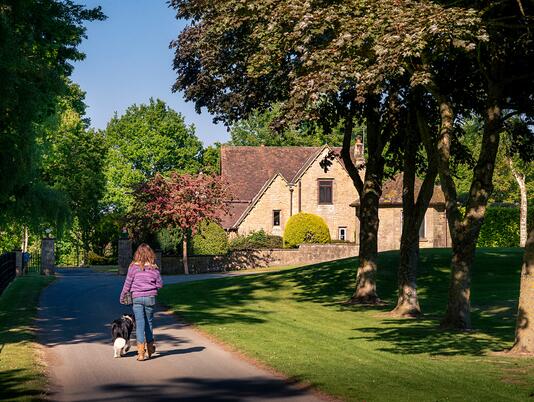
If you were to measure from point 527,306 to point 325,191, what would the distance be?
51651mm

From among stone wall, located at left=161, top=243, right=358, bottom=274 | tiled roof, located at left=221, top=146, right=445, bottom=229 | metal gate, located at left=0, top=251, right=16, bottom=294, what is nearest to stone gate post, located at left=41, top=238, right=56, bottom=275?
metal gate, located at left=0, top=251, right=16, bottom=294

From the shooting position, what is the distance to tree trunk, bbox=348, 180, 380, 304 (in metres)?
29.2

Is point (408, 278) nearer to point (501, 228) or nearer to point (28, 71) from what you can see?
point (28, 71)

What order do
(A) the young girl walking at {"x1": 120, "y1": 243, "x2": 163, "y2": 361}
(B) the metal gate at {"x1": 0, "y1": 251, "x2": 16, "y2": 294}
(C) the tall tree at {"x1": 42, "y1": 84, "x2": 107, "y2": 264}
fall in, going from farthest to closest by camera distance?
(C) the tall tree at {"x1": 42, "y1": 84, "x2": 107, "y2": 264} < (B) the metal gate at {"x1": 0, "y1": 251, "x2": 16, "y2": 294} < (A) the young girl walking at {"x1": 120, "y1": 243, "x2": 163, "y2": 361}

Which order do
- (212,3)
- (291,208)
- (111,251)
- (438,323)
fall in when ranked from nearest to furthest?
(438,323)
(212,3)
(291,208)
(111,251)

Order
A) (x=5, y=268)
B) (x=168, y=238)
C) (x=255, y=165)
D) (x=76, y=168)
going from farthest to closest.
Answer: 1. (x=255, y=165)
2. (x=76, y=168)
3. (x=168, y=238)
4. (x=5, y=268)

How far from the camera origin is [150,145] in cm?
9312

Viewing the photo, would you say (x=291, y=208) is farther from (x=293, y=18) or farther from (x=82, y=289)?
(x=293, y=18)

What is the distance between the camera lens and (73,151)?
235ft

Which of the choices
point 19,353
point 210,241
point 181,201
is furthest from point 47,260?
point 19,353

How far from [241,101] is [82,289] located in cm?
1143

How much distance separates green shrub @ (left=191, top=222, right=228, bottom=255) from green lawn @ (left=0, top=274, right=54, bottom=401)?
99.3 feet

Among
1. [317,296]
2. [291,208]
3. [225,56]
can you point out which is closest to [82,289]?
[317,296]

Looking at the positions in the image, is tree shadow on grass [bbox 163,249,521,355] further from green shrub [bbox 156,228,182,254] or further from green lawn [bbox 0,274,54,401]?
green shrub [bbox 156,228,182,254]
